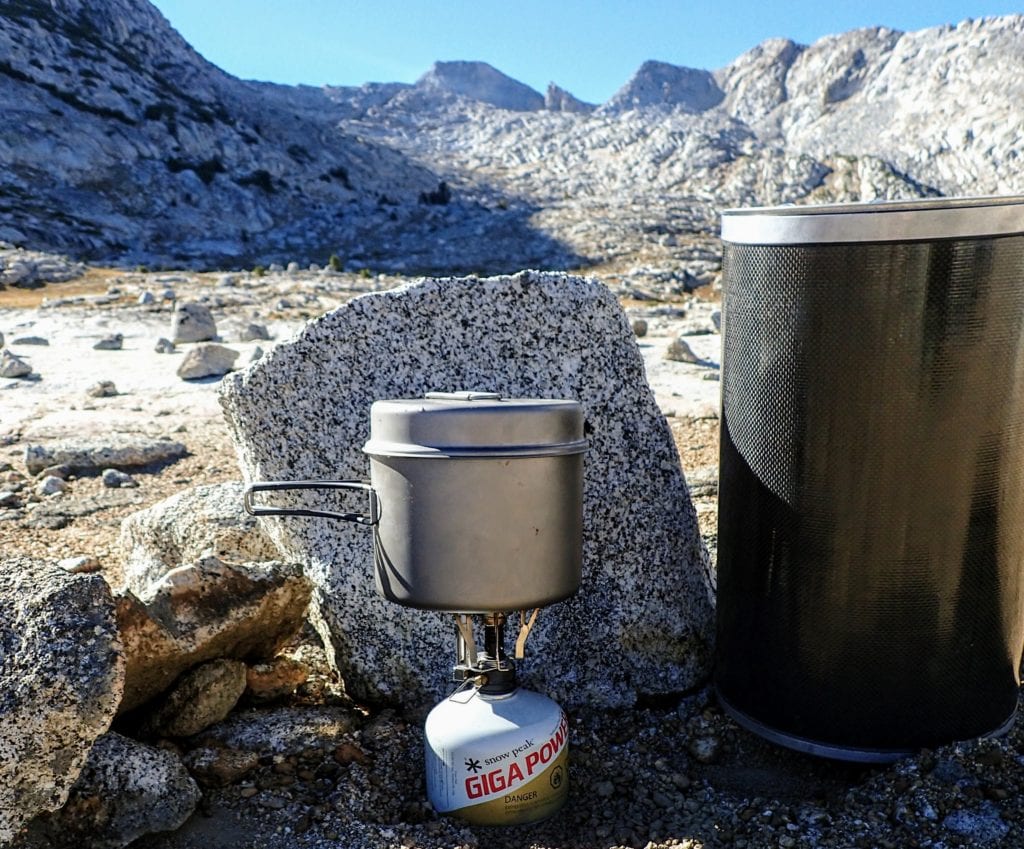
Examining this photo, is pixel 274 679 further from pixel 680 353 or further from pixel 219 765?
pixel 680 353

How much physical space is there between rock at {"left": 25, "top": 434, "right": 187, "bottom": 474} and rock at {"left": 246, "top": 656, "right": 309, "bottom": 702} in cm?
404

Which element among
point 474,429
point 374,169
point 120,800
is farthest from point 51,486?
point 374,169

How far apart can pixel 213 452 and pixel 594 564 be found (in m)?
4.92

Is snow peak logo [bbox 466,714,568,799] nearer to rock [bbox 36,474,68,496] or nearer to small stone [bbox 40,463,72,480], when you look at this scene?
rock [bbox 36,474,68,496]

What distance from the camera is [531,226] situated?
140 feet

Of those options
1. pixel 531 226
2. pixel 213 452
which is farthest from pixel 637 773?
pixel 531 226

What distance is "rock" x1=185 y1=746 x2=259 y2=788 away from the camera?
2762 mm

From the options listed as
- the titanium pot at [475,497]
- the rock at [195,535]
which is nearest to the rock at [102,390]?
the rock at [195,535]

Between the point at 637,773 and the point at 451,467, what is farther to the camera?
the point at 637,773

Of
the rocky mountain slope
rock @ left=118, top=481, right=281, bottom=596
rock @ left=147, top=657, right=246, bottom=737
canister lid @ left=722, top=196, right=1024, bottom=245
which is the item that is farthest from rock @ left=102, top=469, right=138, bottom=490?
the rocky mountain slope

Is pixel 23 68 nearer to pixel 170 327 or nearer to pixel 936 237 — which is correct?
pixel 170 327

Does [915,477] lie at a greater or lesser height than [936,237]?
lesser

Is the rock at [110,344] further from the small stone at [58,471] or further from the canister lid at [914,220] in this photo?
the canister lid at [914,220]

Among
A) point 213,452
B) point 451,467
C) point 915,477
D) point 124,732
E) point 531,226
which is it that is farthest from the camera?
point 531,226
